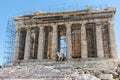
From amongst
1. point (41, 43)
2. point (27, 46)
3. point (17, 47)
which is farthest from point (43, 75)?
point (17, 47)

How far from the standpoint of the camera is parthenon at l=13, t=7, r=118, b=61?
1630 inches

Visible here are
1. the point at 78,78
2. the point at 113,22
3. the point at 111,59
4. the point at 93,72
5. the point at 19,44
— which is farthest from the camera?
the point at 19,44

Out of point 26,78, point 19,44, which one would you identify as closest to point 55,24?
point 19,44

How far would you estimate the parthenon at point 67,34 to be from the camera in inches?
1630

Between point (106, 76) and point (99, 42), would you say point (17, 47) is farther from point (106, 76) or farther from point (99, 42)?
point (106, 76)

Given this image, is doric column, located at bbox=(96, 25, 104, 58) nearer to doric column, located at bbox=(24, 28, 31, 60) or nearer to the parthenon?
the parthenon

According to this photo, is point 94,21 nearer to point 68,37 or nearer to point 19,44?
point 68,37

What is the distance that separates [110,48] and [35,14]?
15422mm

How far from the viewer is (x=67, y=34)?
42.8 meters

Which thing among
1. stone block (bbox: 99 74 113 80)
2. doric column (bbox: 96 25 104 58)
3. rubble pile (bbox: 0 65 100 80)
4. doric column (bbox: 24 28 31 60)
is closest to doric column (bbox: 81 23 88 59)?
doric column (bbox: 96 25 104 58)

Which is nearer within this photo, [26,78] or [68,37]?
[26,78]

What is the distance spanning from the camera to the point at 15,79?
24.4m

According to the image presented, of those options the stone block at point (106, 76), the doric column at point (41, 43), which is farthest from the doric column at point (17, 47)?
the stone block at point (106, 76)

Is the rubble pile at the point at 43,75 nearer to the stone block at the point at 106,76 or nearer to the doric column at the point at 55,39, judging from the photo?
the stone block at the point at 106,76
